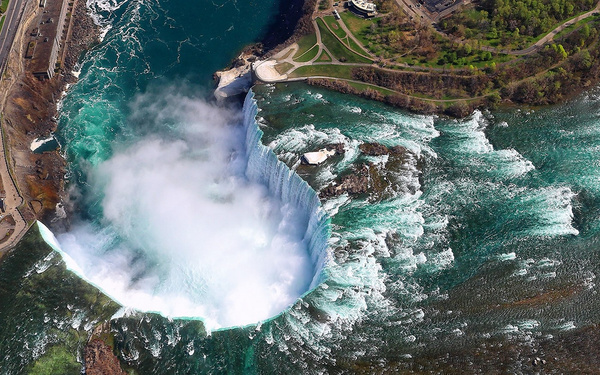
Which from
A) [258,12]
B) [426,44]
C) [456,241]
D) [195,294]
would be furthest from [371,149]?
[258,12]

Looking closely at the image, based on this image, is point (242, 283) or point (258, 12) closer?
point (242, 283)

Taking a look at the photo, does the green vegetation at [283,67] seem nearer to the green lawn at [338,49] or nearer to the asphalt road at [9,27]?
the green lawn at [338,49]

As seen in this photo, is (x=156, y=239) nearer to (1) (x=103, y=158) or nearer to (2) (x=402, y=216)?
(1) (x=103, y=158)

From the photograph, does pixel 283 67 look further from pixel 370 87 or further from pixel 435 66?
pixel 435 66

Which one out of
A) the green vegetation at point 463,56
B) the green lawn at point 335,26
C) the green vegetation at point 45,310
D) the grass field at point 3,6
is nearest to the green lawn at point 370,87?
the green vegetation at point 463,56

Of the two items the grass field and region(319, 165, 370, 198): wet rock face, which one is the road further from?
region(319, 165, 370, 198): wet rock face

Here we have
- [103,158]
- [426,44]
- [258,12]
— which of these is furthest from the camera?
[258,12]

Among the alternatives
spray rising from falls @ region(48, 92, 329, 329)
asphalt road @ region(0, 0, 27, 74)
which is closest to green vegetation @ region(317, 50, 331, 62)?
spray rising from falls @ region(48, 92, 329, 329)
